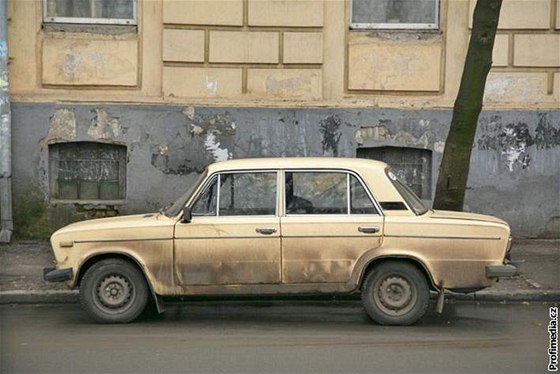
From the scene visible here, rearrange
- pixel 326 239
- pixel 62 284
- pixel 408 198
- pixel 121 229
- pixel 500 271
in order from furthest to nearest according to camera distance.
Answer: pixel 62 284, pixel 408 198, pixel 121 229, pixel 326 239, pixel 500 271

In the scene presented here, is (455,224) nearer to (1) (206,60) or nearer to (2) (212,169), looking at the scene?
(2) (212,169)

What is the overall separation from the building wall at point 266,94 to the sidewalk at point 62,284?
3.08 ft

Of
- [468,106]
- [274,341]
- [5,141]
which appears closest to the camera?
[274,341]

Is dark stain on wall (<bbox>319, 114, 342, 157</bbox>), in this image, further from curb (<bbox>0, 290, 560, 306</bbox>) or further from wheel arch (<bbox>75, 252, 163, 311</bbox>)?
wheel arch (<bbox>75, 252, 163, 311</bbox>)

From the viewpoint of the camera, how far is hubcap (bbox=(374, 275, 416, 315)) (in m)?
7.96

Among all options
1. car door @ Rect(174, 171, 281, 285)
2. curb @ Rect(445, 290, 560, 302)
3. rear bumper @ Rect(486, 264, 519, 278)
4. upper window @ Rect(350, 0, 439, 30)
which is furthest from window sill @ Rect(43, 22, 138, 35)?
rear bumper @ Rect(486, 264, 519, 278)

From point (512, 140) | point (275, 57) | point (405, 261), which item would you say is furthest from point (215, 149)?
point (405, 261)

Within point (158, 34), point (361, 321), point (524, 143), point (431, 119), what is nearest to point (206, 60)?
point (158, 34)

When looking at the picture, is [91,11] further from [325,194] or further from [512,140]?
[512,140]

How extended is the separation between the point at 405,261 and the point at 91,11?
23.9 feet

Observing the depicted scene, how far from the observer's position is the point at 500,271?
7.79 metres

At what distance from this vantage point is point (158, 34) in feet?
42.7

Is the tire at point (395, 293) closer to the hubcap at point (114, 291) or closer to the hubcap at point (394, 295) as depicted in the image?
the hubcap at point (394, 295)

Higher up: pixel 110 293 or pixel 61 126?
pixel 61 126
